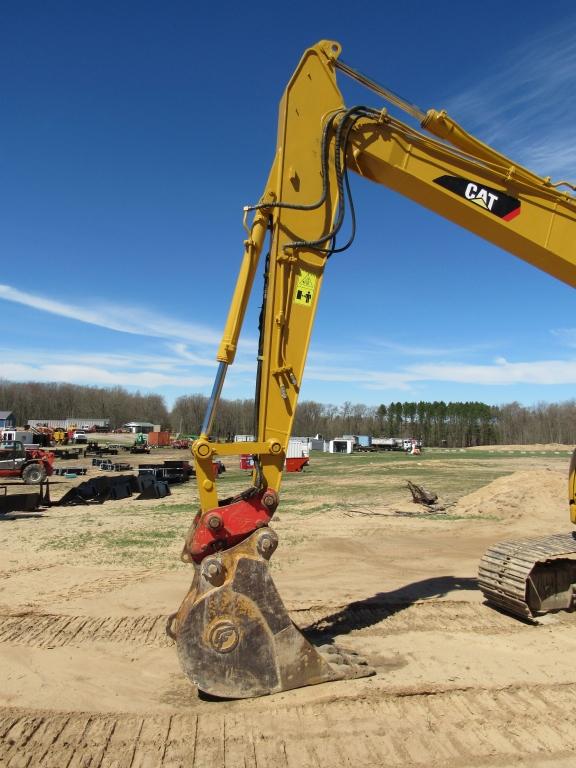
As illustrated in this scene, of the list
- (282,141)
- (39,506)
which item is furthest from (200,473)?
(39,506)

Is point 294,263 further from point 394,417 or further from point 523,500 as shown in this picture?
point 394,417

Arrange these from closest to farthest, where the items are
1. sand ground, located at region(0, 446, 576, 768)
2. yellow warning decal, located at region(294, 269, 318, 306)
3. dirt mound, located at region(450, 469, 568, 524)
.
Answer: sand ground, located at region(0, 446, 576, 768) < yellow warning decal, located at region(294, 269, 318, 306) < dirt mound, located at region(450, 469, 568, 524)

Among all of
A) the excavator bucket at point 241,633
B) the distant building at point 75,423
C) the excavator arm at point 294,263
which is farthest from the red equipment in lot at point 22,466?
the distant building at point 75,423

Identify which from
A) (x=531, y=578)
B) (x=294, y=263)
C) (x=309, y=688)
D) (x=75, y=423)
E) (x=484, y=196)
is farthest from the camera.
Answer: (x=75, y=423)

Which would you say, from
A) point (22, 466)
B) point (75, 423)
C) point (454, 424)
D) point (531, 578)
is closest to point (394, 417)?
point (454, 424)

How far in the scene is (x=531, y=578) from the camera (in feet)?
25.4

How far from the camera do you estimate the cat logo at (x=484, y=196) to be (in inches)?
251

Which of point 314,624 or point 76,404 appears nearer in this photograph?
point 314,624

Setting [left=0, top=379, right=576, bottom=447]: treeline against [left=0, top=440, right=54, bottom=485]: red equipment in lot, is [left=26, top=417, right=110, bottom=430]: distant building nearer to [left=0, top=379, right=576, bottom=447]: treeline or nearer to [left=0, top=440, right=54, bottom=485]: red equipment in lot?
[left=0, top=379, right=576, bottom=447]: treeline

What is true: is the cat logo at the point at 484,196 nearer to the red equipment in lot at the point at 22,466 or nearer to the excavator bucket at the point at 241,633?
the excavator bucket at the point at 241,633

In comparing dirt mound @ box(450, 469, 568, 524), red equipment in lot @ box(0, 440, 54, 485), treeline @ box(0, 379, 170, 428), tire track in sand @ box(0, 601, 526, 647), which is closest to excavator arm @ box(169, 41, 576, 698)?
tire track in sand @ box(0, 601, 526, 647)

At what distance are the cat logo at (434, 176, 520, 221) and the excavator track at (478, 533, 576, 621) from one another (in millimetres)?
4403

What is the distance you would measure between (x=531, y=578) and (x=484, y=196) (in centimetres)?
492

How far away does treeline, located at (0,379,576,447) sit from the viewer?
114500 mm
